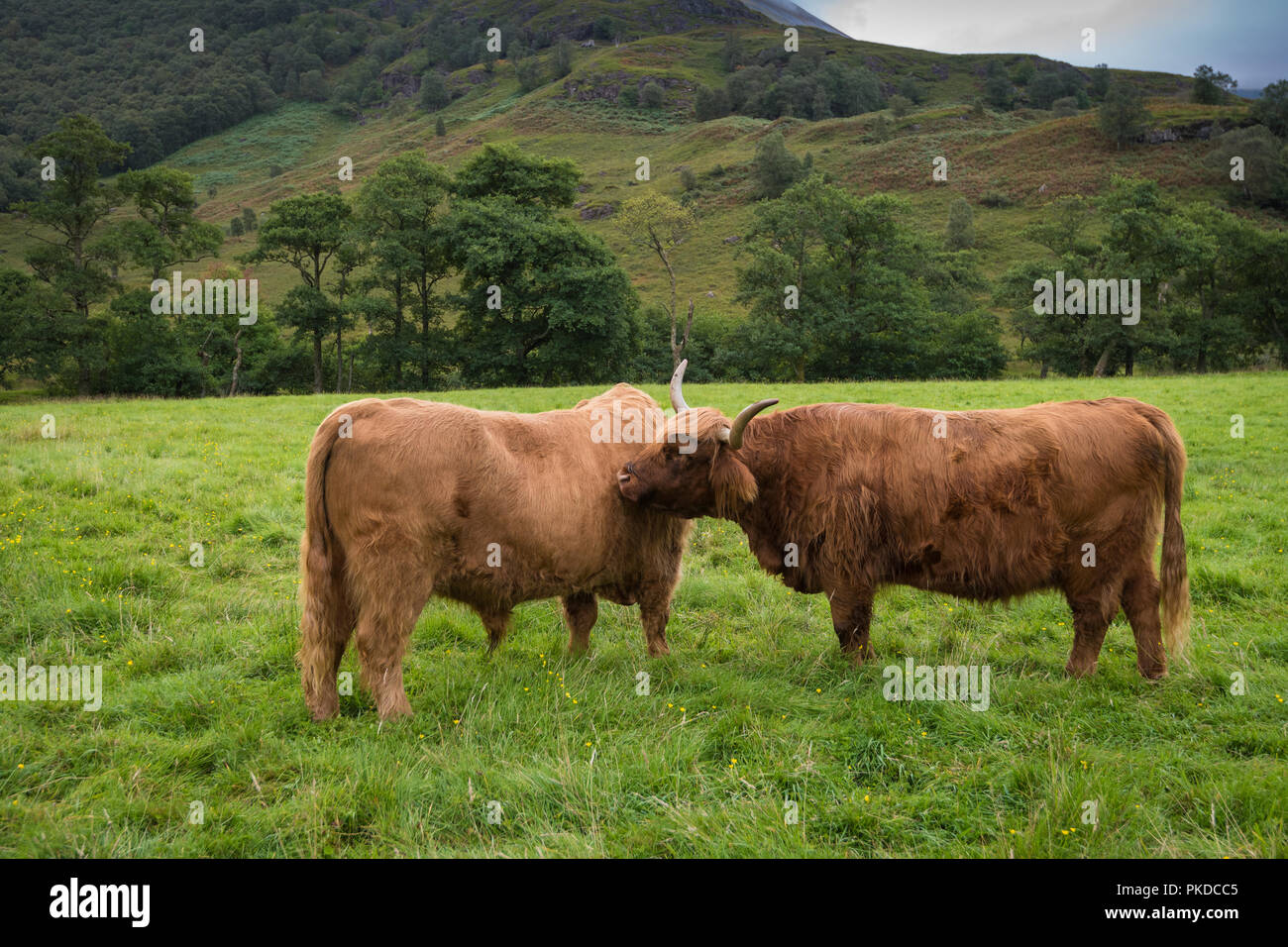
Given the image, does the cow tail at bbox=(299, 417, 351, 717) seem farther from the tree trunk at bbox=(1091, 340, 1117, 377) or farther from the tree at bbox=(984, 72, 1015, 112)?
the tree at bbox=(984, 72, 1015, 112)

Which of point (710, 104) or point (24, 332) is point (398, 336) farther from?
point (710, 104)

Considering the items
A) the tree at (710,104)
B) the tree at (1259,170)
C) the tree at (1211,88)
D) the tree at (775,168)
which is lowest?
the tree at (1259,170)

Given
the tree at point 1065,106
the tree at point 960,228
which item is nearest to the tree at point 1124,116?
the tree at point 960,228

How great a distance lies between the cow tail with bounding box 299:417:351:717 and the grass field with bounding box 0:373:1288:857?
0.25 metres

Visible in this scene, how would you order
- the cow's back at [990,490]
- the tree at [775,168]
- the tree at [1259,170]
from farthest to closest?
the tree at [775,168] < the tree at [1259,170] < the cow's back at [990,490]

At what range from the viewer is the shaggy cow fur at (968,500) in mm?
5023

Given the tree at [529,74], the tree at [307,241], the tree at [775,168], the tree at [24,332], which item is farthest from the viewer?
the tree at [529,74]

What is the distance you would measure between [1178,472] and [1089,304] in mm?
46499

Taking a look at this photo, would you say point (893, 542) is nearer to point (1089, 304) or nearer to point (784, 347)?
point (784, 347)

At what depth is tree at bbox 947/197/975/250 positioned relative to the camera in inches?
2598

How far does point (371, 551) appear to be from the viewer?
165 inches

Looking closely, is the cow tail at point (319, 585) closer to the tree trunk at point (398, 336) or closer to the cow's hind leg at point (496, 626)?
the cow's hind leg at point (496, 626)

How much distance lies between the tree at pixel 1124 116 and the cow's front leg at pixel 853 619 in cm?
9283
